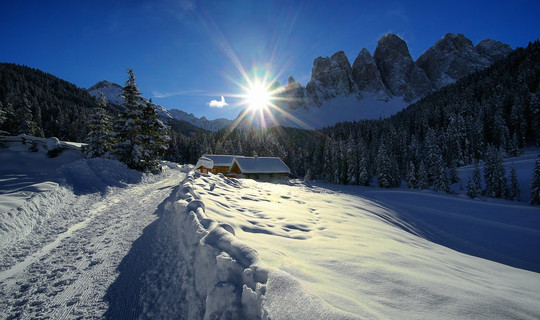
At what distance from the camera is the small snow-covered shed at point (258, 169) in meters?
39.8

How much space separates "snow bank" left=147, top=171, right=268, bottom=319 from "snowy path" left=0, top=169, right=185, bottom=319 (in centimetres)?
91

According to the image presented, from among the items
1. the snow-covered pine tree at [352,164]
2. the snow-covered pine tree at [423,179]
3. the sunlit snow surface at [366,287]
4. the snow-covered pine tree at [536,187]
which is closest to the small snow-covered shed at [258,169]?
the snow-covered pine tree at [352,164]

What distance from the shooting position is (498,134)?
169ft

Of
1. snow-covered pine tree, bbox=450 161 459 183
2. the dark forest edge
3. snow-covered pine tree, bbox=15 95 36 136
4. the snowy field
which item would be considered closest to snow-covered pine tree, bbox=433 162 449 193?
the dark forest edge

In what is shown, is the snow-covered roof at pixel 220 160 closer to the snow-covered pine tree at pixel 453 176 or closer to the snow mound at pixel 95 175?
the snow mound at pixel 95 175

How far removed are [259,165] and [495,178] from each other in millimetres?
39614

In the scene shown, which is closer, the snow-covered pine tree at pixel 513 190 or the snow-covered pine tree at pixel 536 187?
the snow-covered pine tree at pixel 536 187

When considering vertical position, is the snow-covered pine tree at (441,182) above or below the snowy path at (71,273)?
above

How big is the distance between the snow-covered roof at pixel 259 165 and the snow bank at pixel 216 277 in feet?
114

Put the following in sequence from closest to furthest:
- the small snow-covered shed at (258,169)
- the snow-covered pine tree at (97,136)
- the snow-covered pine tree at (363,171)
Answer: the snow-covered pine tree at (97,136), the small snow-covered shed at (258,169), the snow-covered pine tree at (363,171)

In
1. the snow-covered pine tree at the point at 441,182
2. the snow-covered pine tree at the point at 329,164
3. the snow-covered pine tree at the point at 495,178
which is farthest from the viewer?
the snow-covered pine tree at the point at 329,164

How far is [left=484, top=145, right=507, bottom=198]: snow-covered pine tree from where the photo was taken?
3253 centimetres

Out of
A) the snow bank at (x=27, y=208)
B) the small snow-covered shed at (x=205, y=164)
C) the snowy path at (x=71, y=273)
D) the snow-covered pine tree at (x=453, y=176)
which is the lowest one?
the snowy path at (x=71, y=273)

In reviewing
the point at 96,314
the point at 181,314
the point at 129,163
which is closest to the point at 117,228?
the point at 96,314
